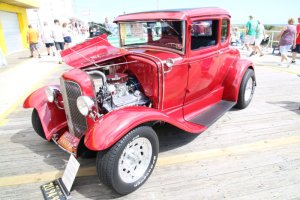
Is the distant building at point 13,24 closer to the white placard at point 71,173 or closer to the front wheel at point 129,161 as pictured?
the white placard at point 71,173

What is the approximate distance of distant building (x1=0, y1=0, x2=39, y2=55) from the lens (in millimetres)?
13973

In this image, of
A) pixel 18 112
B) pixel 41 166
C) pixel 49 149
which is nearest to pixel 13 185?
pixel 41 166

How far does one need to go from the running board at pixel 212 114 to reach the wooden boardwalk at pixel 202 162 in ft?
0.92

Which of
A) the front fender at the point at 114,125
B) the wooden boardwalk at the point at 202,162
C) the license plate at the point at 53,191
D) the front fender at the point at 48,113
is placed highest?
the front fender at the point at 114,125

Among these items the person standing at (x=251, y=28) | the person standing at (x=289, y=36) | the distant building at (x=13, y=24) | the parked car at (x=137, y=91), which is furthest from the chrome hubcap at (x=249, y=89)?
the distant building at (x=13, y=24)

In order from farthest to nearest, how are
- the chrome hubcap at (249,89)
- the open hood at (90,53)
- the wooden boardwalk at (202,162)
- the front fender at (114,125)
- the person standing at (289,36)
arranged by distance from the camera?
the person standing at (289,36), the chrome hubcap at (249,89), the open hood at (90,53), the wooden boardwalk at (202,162), the front fender at (114,125)

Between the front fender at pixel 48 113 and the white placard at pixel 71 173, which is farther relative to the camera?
the front fender at pixel 48 113

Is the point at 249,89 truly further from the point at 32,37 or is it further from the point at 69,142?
the point at 32,37

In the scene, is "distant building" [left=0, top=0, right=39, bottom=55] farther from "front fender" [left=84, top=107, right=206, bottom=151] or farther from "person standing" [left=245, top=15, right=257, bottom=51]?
"front fender" [left=84, top=107, right=206, bottom=151]

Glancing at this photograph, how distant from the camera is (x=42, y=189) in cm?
251

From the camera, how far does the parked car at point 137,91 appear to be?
2.38 metres

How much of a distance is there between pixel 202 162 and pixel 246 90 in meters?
2.27

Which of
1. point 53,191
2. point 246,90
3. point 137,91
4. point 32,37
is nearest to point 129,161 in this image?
point 53,191

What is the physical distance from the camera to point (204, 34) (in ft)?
12.3
